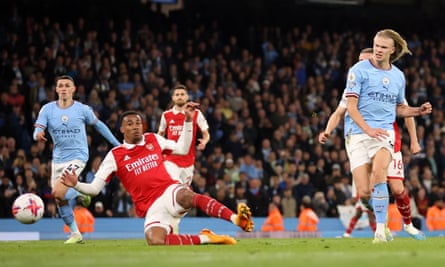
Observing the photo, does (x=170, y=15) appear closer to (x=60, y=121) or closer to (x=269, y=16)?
(x=269, y=16)

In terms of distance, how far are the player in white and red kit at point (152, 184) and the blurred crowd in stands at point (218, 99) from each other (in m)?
9.35

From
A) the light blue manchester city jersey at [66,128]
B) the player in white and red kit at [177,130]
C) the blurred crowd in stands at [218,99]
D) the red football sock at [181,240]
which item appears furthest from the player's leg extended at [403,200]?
the blurred crowd in stands at [218,99]

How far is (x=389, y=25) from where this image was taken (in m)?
36.6

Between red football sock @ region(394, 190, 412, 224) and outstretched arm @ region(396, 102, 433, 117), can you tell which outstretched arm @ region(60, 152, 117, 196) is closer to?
outstretched arm @ region(396, 102, 433, 117)

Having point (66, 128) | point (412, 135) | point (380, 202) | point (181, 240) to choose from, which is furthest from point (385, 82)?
point (66, 128)

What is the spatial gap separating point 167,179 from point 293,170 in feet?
45.7

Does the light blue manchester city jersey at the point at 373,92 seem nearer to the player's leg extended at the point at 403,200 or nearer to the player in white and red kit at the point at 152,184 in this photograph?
the player's leg extended at the point at 403,200

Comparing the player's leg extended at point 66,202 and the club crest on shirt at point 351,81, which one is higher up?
the club crest on shirt at point 351,81

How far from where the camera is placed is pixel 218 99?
1061 inches

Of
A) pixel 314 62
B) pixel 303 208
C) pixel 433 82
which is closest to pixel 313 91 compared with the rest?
pixel 314 62

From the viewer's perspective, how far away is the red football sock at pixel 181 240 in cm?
1147

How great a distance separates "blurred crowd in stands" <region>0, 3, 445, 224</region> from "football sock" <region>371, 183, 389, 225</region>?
10442 mm

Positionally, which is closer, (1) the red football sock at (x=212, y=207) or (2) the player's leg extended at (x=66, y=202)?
(1) the red football sock at (x=212, y=207)

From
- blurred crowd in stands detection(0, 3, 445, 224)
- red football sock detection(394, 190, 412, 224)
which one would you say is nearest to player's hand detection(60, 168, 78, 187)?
red football sock detection(394, 190, 412, 224)
